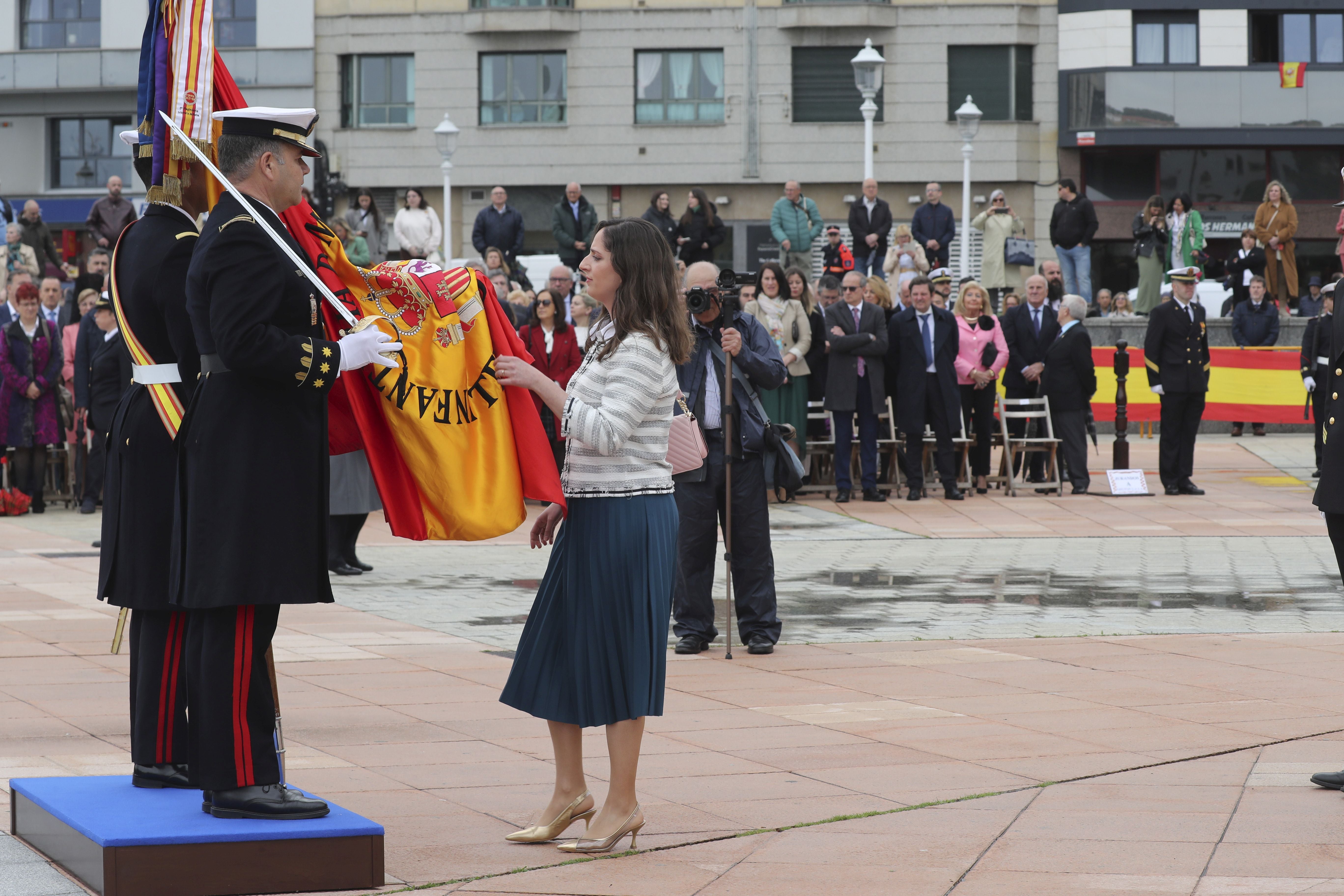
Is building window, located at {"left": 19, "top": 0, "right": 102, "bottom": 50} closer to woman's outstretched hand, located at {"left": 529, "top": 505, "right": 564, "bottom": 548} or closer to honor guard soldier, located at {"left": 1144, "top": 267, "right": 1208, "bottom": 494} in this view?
honor guard soldier, located at {"left": 1144, "top": 267, "right": 1208, "bottom": 494}

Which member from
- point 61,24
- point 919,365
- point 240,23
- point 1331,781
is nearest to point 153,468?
point 1331,781

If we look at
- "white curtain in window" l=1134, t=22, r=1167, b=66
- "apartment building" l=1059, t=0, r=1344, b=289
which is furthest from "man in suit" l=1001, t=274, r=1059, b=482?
"white curtain in window" l=1134, t=22, r=1167, b=66

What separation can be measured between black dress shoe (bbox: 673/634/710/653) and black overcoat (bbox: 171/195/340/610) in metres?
4.74

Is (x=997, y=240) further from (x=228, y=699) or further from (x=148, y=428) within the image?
(x=228, y=699)

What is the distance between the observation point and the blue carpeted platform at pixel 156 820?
15.1 feet

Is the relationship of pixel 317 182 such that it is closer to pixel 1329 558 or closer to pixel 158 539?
pixel 1329 558

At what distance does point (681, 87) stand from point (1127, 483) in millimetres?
24980

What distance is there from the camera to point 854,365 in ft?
55.8

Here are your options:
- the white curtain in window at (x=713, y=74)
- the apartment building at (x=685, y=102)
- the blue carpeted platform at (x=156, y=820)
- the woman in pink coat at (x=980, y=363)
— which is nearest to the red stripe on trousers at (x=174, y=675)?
the blue carpeted platform at (x=156, y=820)

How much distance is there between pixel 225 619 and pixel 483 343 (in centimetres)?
116

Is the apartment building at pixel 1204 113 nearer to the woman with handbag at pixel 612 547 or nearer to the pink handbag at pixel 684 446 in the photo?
the pink handbag at pixel 684 446

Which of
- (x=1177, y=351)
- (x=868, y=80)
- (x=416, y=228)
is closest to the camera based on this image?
(x=1177, y=351)

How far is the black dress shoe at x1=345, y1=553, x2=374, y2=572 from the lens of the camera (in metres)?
13.0

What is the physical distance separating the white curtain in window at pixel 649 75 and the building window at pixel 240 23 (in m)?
9.17
